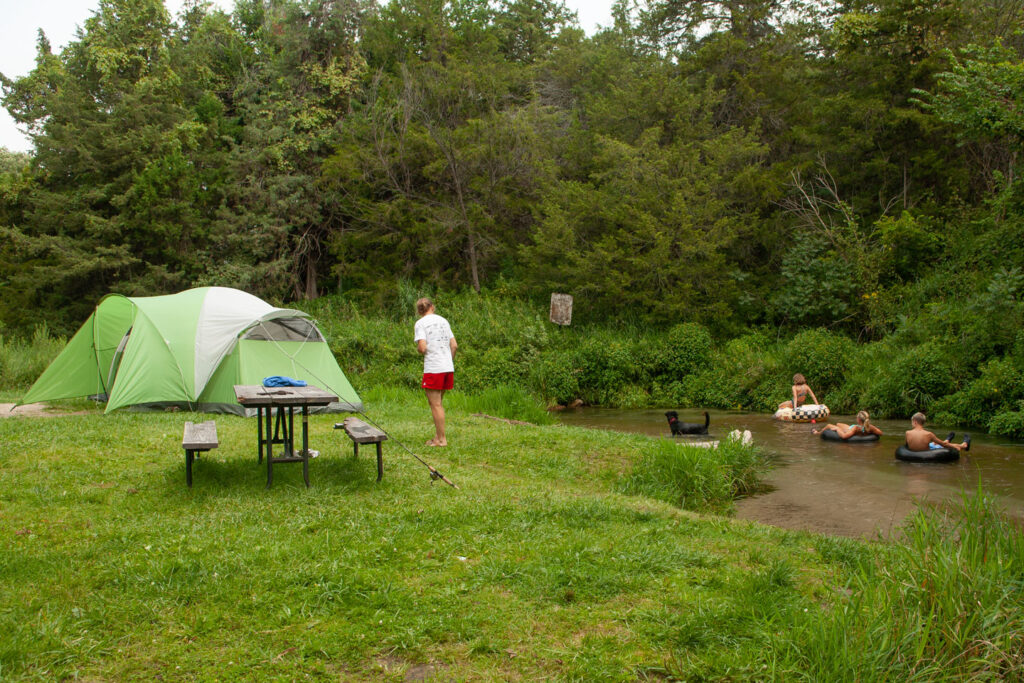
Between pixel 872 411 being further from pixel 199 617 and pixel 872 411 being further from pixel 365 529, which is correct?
pixel 199 617

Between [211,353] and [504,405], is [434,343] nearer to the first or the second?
[504,405]

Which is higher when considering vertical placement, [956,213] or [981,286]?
[956,213]

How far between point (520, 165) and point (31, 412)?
51.3 ft

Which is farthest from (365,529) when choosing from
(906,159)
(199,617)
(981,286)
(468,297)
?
(906,159)

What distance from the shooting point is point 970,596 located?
3.62 metres

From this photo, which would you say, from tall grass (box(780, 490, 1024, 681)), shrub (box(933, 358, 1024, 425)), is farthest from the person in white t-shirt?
shrub (box(933, 358, 1024, 425))

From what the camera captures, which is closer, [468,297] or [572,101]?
[468,297]

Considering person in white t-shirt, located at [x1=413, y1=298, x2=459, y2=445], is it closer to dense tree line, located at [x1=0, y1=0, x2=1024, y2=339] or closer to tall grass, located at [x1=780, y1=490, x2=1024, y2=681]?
tall grass, located at [x1=780, y1=490, x2=1024, y2=681]

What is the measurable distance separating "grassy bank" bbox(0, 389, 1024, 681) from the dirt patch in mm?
5532

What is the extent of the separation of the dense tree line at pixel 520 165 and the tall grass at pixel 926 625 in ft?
49.3

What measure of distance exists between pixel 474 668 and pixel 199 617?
59.2 inches

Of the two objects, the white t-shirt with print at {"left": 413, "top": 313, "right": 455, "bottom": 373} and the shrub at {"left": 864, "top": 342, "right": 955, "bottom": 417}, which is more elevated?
the white t-shirt with print at {"left": 413, "top": 313, "right": 455, "bottom": 373}

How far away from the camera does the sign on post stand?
70.7ft

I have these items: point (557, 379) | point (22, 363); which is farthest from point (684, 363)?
point (22, 363)
